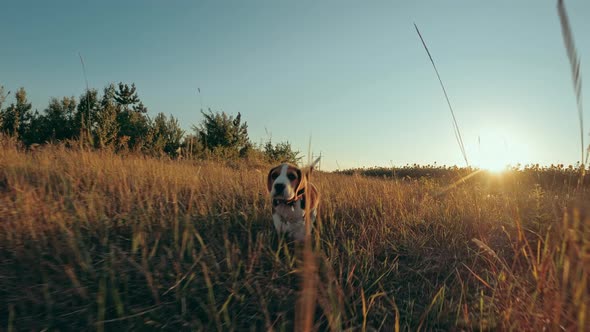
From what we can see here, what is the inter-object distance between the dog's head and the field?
0.53 m

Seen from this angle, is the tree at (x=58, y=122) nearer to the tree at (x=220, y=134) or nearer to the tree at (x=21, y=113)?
the tree at (x=21, y=113)

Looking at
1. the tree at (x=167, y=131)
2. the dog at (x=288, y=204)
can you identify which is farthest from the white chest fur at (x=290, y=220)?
the tree at (x=167, y=131)

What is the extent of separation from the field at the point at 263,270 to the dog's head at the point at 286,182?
534 mm

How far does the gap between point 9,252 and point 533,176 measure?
16.8m

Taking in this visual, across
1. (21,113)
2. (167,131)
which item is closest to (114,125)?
(167,131)

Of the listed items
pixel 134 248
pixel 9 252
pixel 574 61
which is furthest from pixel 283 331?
pixel 9 252

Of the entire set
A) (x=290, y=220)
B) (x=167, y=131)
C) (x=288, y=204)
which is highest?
(x=167, y=131)

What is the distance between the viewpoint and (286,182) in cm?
356

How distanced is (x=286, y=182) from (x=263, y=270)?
3.62 ft

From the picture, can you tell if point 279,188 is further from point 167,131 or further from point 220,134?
point 167,131

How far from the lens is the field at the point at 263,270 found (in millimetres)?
1889

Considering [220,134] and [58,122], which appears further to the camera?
[58,122]

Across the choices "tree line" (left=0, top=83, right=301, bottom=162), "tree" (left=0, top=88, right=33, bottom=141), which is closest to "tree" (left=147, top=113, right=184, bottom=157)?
"tree line" (left=0, top=83, right=301, bottom=162)

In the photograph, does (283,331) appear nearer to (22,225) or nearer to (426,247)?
(426,247)
